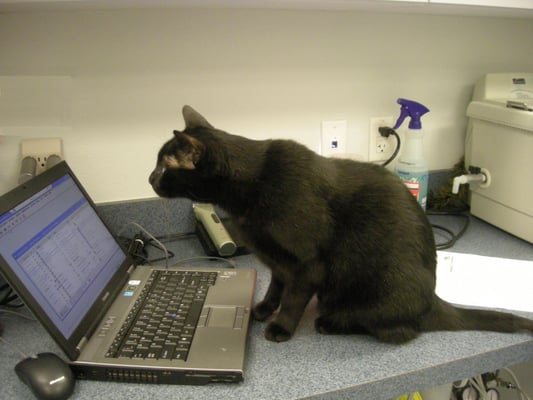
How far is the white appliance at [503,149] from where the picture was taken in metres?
0.96

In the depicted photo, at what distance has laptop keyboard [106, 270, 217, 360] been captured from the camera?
23.9 inches

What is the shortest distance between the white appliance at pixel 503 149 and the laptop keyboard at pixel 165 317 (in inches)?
29.7

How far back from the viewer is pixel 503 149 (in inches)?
40.4

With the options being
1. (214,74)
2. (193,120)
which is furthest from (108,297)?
(214,74)

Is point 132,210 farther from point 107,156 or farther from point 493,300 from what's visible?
point 493,300

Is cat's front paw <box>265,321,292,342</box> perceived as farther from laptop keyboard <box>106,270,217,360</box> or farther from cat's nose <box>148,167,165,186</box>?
cat's nose <box>148,167,165,186</box>

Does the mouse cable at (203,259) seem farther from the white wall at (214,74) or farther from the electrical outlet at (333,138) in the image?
the electrical outlet at (333,138)

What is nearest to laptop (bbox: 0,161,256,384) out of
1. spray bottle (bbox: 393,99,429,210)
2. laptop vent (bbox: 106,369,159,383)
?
laptop vent (bbox: 106,369,159,383)

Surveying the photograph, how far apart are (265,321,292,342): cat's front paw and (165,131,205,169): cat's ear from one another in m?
0.30

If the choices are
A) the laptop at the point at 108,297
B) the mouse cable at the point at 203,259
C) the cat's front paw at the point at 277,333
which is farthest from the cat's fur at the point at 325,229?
the mouse cable at the point at 203,259

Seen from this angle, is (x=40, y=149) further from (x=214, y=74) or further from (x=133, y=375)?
(x=133, y=375)

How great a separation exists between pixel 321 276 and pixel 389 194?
179 millimetres

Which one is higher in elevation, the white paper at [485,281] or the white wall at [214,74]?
the white wall at [214,74]

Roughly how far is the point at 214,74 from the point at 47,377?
0.73 metres
